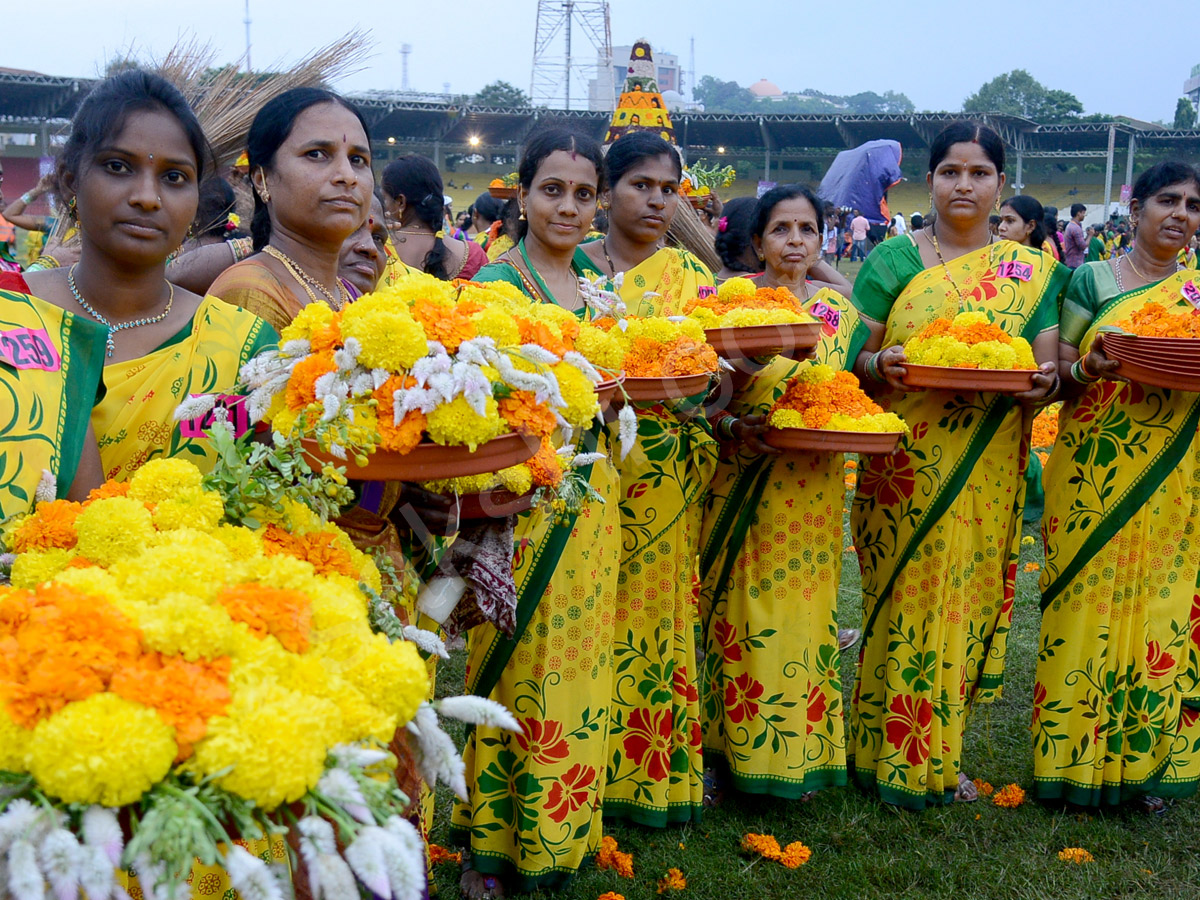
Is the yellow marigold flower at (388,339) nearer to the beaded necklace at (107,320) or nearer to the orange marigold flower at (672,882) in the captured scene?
the beaded necklace at (107,320)

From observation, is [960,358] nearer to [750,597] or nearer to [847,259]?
[750,597]

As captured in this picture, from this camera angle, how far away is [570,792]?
3318 mm

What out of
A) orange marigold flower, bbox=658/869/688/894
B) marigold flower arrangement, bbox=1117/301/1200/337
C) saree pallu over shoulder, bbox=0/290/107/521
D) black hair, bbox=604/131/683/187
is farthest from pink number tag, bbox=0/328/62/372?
marigold flower arrangement, bbox=1117/301/1200/337

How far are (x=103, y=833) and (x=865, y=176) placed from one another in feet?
62.7

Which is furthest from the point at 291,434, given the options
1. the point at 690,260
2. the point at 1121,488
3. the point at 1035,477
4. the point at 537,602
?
the point at 1035,477

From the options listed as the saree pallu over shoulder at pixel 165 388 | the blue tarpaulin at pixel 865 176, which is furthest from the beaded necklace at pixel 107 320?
the blue tarpaulin at pixel 865 176

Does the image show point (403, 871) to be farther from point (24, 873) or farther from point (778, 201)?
point (778, 201)

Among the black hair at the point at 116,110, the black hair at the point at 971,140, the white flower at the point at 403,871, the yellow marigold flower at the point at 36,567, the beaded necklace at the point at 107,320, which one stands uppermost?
the black hair at the point at 971,140

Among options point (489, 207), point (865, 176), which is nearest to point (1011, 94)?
point (865, 176)

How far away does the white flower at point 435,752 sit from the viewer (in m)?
1.39

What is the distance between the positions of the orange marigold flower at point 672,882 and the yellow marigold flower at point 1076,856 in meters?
1.43

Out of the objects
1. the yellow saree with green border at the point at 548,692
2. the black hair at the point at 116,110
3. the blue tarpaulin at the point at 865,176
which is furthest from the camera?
the blue tarpaulin at the point at 865,176

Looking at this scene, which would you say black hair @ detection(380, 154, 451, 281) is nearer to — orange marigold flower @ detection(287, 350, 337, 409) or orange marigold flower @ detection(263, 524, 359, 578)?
orange marigold flower @ detection(287, 350, 337, 409)

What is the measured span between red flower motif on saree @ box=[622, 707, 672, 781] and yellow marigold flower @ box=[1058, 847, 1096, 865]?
58.4 inches
